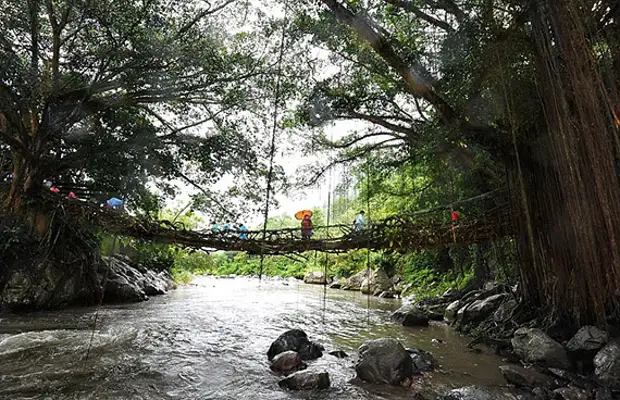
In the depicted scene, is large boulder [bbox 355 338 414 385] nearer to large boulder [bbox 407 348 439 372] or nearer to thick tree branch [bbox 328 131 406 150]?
large boulder [bbox 407 348 439 372]

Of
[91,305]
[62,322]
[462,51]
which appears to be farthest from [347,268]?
[462,51]

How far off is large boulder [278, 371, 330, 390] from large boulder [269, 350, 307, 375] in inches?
14.5

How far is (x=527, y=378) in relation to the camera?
309cm

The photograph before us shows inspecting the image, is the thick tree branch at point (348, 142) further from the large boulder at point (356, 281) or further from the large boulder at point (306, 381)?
the large boulder at point (356, 281)

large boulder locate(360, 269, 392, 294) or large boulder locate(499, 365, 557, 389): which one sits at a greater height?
large boulder locate(360, 269, 392, 294)

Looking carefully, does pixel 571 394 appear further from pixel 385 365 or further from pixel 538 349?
pixel 385 365

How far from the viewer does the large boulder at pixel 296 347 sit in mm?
3990

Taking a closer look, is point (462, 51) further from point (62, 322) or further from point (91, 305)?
point (91, 305)

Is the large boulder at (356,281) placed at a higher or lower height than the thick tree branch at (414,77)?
lower

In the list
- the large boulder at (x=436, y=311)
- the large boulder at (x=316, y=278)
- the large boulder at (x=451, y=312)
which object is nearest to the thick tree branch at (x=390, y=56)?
the large boulder at (x=451, y=312)

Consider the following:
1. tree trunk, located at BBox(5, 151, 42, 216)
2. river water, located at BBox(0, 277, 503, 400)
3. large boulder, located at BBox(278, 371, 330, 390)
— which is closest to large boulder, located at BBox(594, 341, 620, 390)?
river water, located at BBox(0, 277, 503, 400)

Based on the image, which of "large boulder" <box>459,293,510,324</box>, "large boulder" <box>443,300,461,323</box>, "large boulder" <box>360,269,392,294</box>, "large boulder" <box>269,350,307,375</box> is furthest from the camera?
"large boulder" <box>360,269,392,294</box>

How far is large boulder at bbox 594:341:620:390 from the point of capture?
9.13ft

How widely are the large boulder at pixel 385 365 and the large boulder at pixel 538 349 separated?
1.30 m
